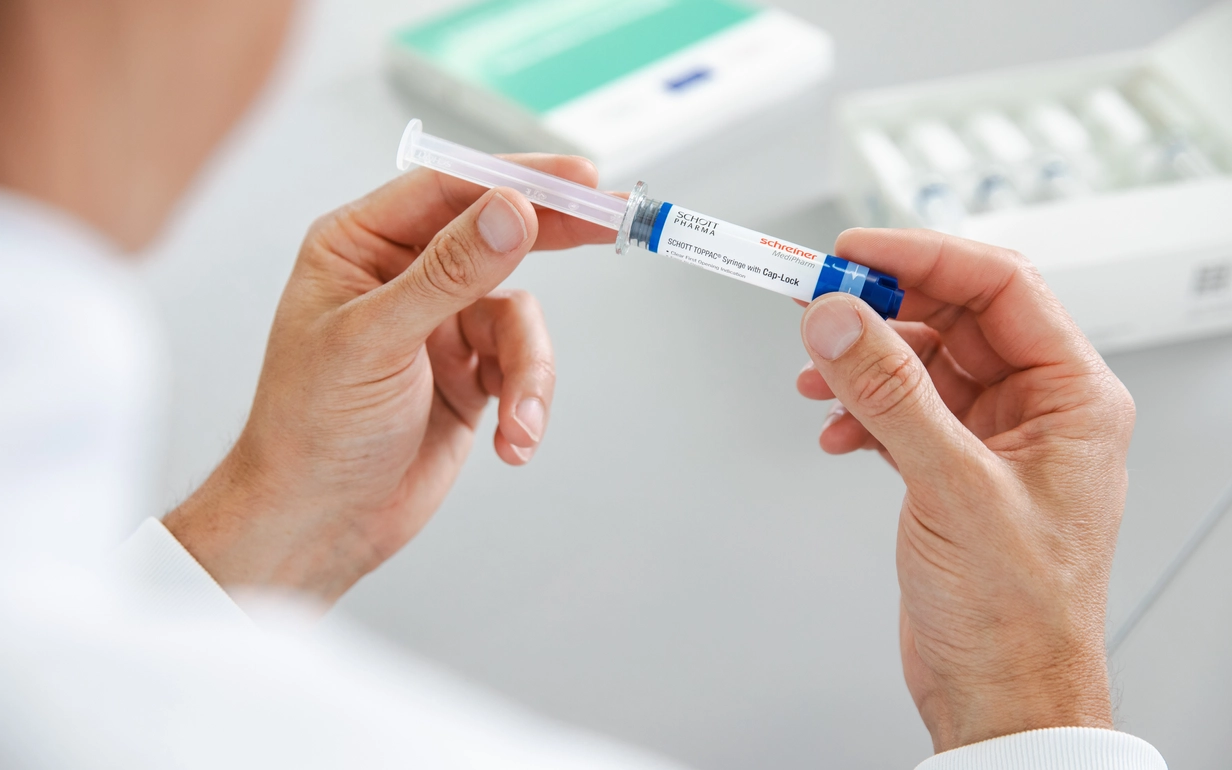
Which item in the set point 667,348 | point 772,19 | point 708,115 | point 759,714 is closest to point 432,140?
point 667,348

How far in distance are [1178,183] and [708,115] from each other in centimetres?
56

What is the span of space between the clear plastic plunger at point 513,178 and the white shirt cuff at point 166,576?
1.09 feet

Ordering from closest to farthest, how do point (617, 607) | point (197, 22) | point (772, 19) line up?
point (197, 22) < point (617, 607) < point (772, 19)

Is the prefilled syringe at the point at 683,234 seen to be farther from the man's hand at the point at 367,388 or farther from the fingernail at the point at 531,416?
the fingernail at the point at 531,416

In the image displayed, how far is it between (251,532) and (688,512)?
387 millimetres

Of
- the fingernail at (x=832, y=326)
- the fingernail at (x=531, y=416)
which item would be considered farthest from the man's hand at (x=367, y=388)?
the fingernail at (x=832, y=326)

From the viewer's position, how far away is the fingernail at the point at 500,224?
→ 0.71 m

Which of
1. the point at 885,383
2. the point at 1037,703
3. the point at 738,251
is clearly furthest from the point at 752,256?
the point at 1037,703

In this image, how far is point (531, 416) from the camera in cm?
88

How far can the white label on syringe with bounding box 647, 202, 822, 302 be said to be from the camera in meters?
0.74

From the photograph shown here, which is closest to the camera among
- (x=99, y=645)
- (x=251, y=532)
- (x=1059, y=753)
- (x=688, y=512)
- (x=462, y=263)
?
(x=99, y=645)

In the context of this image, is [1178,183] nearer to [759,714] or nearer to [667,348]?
[667,348]

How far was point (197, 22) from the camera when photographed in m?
0.34

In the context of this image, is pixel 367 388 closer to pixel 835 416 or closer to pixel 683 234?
pixel 683 234
